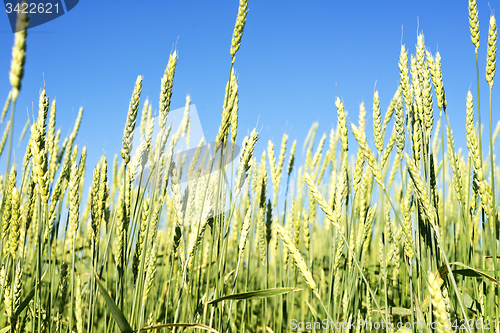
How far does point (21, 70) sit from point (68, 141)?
4.58 feet

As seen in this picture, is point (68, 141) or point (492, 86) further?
point (68, 141)

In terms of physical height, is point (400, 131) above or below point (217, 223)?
above

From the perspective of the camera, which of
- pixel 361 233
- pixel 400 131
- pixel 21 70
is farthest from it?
pixel 361 233

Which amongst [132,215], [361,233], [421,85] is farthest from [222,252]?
[421,85]

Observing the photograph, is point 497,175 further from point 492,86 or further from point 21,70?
point 21,70

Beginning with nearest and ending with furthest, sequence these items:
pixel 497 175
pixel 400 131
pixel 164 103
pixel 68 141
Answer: pixel 164 103, pixel 400 131, pixel 68 141, pixel 497 175

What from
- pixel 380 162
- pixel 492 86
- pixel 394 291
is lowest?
pixel 394 291

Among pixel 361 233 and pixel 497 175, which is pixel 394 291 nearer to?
pixel 361 233

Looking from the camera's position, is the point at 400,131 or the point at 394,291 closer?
the point at 400,131

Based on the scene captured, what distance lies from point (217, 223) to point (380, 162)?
0.66m

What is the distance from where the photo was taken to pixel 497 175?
3387mm

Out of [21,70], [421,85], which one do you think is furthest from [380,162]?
[21,70]

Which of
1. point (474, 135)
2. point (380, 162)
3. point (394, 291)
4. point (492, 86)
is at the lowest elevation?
point (394, 291)

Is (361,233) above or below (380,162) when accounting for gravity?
below
